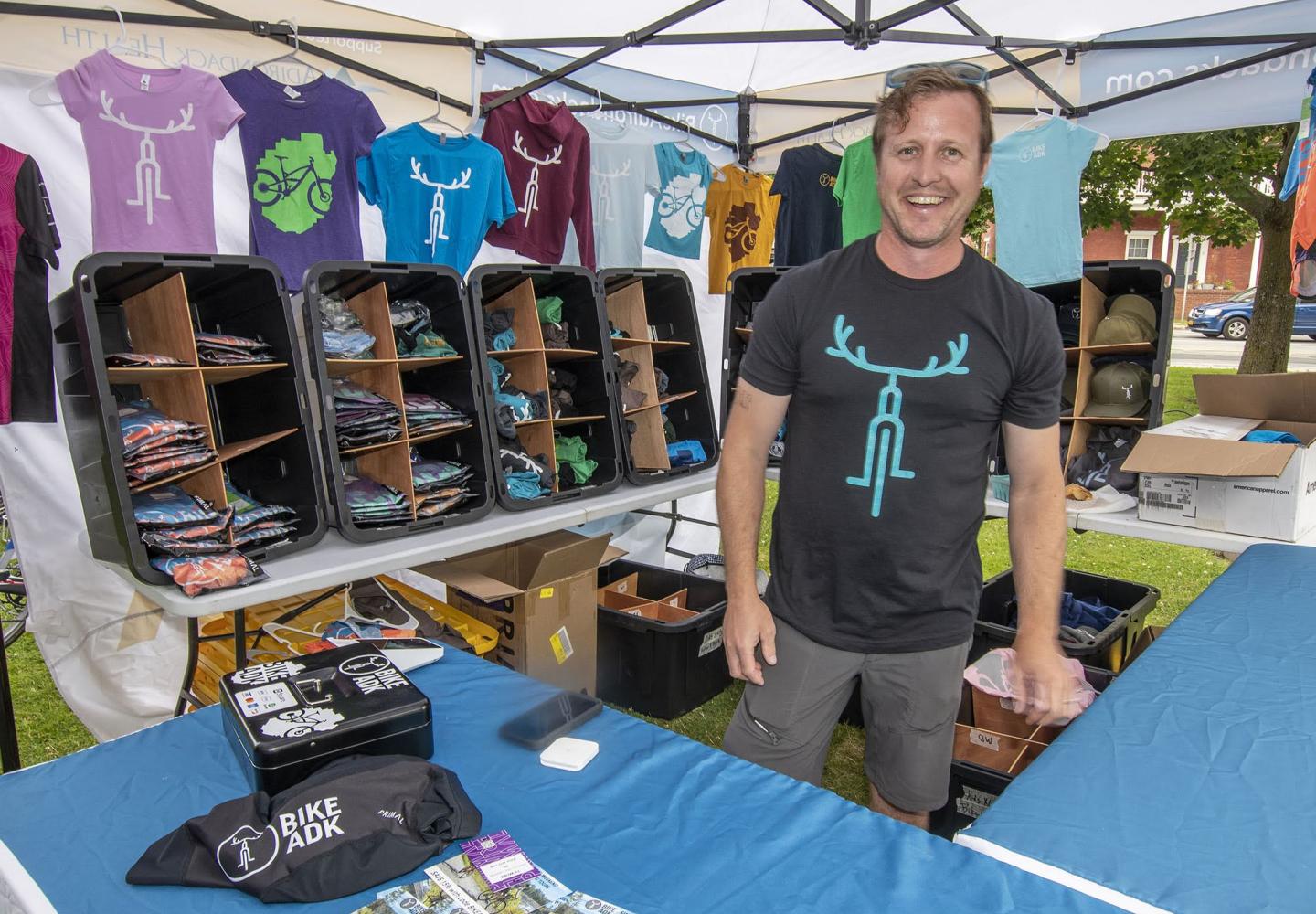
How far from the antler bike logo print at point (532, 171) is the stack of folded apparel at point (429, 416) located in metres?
1.26

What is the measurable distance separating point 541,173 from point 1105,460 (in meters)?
2.67

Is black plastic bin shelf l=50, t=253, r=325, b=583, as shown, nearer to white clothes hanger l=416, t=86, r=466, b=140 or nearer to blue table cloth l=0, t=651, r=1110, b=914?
blue table cloth l=0, t=651, r=1110, b=914

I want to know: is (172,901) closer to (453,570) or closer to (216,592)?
(216,592)

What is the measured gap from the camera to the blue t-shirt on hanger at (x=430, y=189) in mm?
3266

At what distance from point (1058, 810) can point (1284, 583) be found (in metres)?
1.45

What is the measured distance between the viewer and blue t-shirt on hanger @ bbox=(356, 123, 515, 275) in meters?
3.27

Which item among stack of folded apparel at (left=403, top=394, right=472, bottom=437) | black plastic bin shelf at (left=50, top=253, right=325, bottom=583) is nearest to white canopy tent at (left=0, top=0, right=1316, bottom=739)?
black plastic bin shelf at (left=50, top=253, right=325, bottom=583)

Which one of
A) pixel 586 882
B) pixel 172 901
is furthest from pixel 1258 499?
pixel 172 901

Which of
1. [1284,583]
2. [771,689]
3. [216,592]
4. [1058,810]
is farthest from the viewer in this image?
[1284,583]

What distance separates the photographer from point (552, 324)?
3271 mm

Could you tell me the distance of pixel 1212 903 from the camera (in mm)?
1037

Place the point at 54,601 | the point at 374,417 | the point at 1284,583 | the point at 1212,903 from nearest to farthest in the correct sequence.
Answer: the point at 1212,903 → the point at 1284,583 → the point at 374,417 → the point at 54,601

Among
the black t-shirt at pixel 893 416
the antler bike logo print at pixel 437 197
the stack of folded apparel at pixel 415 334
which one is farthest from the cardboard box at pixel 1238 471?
the antler bike logo print at pixel 437 197

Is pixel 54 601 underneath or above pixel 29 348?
underneath
